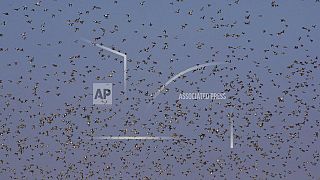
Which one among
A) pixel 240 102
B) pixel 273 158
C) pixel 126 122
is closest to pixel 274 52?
A: pixel 240 102

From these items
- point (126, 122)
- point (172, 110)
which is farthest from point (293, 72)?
→ point (126, 122)

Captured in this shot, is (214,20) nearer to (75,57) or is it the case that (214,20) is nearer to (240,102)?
(240,102)

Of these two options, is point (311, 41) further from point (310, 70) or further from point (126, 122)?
point (126, 122)

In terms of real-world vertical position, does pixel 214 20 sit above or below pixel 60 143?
above

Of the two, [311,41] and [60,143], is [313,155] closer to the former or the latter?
[311,41]

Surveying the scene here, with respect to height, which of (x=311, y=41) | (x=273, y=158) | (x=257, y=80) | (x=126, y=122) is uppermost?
(x=311, y=41)

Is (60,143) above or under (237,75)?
under

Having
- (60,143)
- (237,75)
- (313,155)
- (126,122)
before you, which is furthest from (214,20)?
(60,143)
